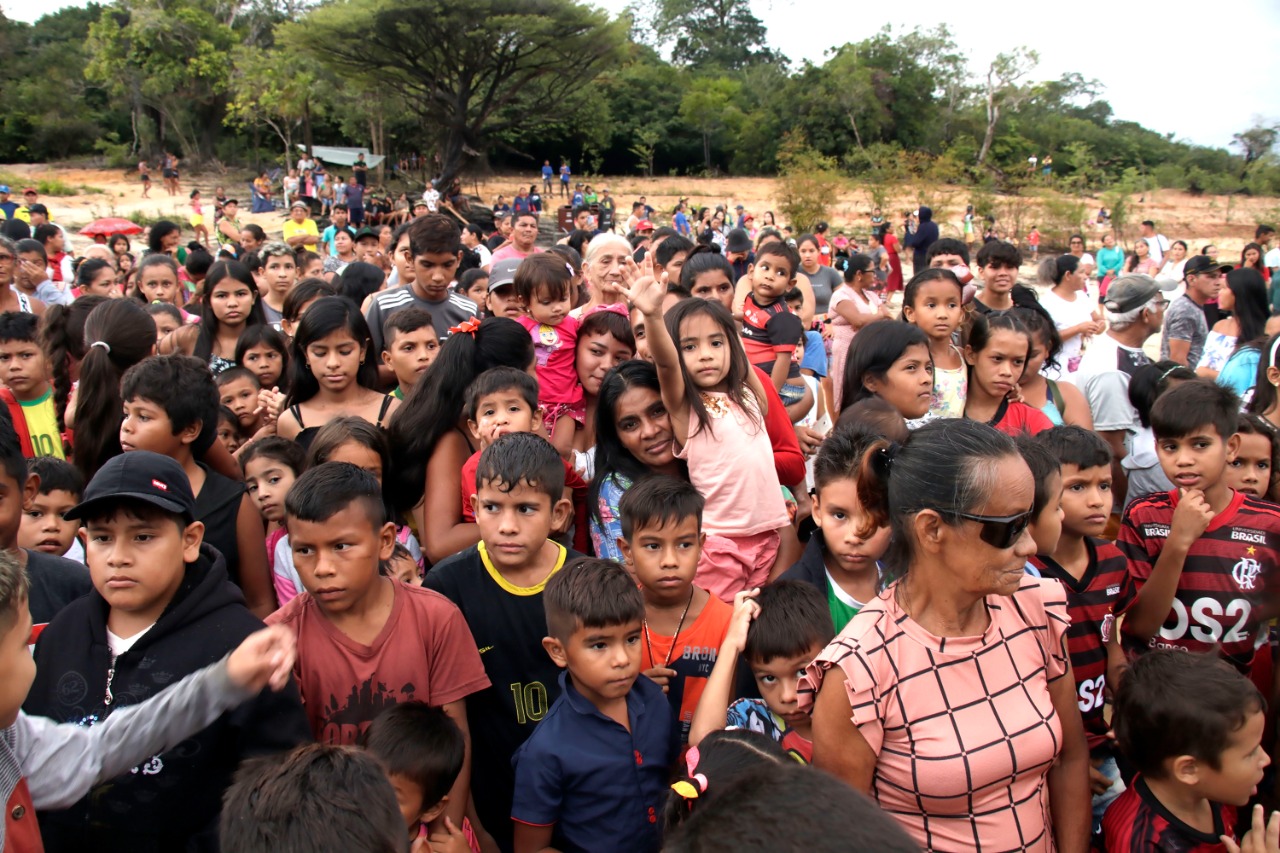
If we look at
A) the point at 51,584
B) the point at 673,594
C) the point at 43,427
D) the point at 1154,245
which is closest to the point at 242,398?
the point at 43,427

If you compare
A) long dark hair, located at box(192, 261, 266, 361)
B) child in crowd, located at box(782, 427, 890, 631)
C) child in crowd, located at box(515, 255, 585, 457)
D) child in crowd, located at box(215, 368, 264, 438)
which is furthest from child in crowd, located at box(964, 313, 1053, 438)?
long dark hair, located at box(192, 261, 266, 361)

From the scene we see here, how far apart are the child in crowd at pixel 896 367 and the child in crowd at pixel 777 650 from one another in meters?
1.26

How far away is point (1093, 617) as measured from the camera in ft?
8.95

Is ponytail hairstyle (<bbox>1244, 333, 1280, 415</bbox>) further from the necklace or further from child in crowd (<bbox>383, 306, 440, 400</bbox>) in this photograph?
child in crowd (<bbox>383, 306, 440, 400</bbox>)

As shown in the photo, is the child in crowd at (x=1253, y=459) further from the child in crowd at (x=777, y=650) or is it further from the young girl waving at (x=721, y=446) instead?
the child in crowd at (x=777, y=650)

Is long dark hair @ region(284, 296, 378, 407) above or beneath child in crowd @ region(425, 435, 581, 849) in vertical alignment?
above

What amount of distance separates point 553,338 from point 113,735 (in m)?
2.80

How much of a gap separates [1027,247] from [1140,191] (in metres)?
10.4

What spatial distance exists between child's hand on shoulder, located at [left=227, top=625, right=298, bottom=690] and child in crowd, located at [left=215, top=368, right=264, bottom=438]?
2.38m

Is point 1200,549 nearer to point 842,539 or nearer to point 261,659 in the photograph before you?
point 842,539

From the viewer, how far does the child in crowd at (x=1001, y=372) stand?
3752 mm

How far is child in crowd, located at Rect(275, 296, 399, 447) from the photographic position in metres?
3.70

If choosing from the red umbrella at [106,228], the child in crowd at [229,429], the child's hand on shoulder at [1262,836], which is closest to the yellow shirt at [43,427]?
the child in crowd at [229,429]

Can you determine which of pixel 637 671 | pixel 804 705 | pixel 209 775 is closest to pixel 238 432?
pixel 209 775
